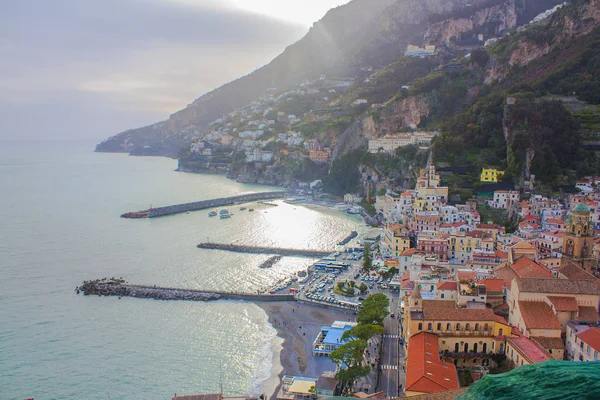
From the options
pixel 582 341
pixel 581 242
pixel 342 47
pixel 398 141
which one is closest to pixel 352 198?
pixel 398 141

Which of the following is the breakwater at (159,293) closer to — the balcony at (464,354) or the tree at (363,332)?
the tree at (363,332)

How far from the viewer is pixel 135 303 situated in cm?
2197

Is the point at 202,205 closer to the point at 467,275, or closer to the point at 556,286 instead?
the point at 467,275

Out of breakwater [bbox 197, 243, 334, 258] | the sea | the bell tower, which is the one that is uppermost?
the bell tower

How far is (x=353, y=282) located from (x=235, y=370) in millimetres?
8486

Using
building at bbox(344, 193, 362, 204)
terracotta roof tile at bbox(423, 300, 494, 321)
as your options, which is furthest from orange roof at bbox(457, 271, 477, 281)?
building at bbox(344, 193, 362, 204)

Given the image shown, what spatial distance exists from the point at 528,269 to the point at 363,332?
6725 millimetres

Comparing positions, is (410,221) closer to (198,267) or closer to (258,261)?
(258,261)

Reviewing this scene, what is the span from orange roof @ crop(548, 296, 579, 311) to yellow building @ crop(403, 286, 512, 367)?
1593 mm

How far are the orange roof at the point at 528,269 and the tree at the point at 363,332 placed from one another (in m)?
5.64

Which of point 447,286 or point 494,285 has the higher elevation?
point 494,285

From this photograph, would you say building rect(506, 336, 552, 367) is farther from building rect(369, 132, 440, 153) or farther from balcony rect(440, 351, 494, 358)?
building rect(369, 132, 440, 153)

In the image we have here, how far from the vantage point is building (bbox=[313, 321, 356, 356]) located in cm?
1670

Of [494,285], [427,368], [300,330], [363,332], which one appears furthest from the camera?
[300,330]
